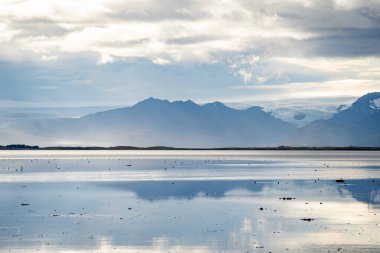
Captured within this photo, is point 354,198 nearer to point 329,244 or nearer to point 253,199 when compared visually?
point 253,199

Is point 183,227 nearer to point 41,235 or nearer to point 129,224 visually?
point 129,224

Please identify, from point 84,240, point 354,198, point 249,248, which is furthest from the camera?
point 354,198

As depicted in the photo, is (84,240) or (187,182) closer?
(84,240)

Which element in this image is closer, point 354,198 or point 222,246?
point 222,246

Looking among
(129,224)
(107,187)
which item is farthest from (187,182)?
(129,224)

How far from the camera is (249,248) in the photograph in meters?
Answer: 36.7

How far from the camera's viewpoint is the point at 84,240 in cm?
3947

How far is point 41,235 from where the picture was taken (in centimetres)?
4150

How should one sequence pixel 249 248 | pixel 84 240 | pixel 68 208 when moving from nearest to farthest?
pixel 249 248 → pixel 84 240 → pixel 68 208

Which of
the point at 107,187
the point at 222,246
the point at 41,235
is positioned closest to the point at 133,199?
the point at 107,187

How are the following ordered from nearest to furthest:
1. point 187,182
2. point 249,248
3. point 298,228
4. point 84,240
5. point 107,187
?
point 249,248, point 84,240, point 298,228, point 107,187, point 187,182

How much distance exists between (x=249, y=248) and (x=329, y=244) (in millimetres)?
4552

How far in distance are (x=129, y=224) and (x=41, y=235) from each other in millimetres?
6905

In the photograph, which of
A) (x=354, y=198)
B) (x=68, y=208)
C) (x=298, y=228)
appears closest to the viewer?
(x=298, y=228)
